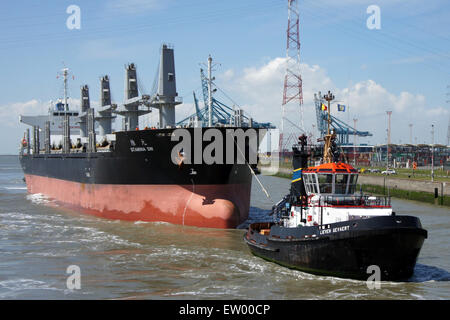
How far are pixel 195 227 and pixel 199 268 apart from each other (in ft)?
19.4

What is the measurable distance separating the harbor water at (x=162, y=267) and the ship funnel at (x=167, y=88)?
6262mm

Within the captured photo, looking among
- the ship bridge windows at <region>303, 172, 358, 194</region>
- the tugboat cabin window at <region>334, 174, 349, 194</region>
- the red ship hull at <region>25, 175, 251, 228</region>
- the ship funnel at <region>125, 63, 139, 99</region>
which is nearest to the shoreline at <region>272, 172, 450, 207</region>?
the red ship hull at <region>25, 175, 251, 228</region>

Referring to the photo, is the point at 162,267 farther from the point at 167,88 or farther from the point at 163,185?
the point at 167,88

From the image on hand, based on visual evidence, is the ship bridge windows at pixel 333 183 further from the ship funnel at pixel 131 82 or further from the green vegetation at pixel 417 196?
the ship funnel at pixel 131 82

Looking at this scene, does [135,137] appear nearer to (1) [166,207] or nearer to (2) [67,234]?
(1) [166,207]

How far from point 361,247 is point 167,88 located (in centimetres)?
1548

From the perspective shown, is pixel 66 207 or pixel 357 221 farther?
pixel 66 207

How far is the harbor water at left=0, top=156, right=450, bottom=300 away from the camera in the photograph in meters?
11.0

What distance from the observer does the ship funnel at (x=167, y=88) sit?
23.8 metres

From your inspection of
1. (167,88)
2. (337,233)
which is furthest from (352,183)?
(167,88)

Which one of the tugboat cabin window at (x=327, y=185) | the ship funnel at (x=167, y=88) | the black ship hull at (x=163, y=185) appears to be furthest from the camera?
the ship funnel at (x=167, y=88)

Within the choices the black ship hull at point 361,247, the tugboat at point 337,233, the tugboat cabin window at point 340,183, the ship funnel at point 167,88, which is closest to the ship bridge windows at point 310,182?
the tugboat at point 337,233
